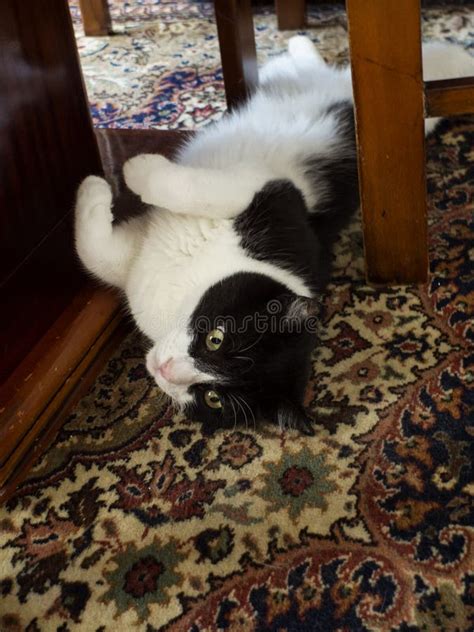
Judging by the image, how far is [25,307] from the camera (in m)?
1.22

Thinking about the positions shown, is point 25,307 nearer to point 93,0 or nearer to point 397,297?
point 397,297

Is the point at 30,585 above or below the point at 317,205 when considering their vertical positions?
below

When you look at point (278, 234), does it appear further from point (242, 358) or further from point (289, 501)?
point (289, 501)

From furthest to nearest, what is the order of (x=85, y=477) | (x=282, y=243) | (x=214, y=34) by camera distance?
1. (x=214, y=34)
2. (x=282, y=243)
3. (x=85, y=477)

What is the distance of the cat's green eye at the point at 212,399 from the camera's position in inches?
41.8

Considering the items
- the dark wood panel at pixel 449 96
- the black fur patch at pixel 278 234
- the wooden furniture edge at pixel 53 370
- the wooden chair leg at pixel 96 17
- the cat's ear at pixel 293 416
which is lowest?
the cat's ear at pixel 293 416

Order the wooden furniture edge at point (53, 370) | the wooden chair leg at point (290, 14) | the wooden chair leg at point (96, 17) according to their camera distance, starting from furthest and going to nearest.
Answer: the wooden chair leg at point (96, 17) < the wooden chair leg at point (290, 14) < the wooden furniture edge at point (53, 370)

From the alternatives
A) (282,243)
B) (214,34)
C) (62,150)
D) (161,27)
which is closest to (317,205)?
A: (282,243)

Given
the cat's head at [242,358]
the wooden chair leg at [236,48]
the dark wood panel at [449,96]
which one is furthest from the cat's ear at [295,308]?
the wooden chair leg at [236,48]

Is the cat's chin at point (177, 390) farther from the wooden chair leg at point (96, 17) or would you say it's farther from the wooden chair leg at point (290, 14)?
the wooden chair leg at point (96, 17)

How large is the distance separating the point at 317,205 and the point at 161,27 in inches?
60.4

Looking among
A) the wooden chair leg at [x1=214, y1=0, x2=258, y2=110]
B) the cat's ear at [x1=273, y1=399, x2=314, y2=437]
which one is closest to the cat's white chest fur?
the cat's ear at [x1=273, y1=399, x2=314, y2=437]

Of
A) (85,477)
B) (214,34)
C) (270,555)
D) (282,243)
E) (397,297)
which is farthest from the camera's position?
(214,34)

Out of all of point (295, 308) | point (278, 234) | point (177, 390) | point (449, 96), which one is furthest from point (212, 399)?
point (449, 96)
